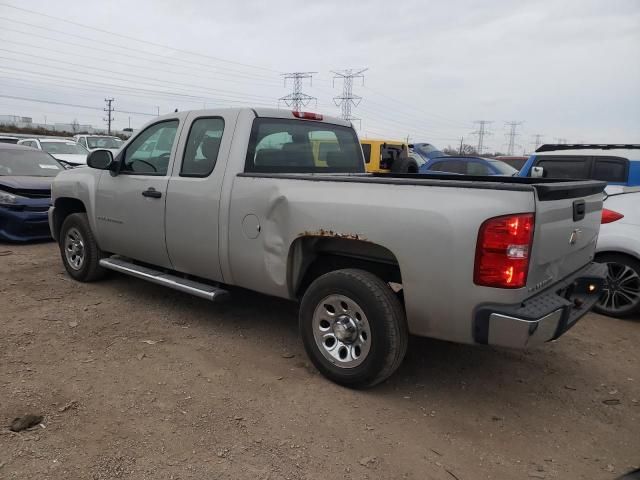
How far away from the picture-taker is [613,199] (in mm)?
5340

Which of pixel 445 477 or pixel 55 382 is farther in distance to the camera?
pixel 55 382

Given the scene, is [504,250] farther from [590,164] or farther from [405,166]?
[405,166]

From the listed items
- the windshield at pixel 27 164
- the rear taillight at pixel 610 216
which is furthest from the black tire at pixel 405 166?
the windshield at pixel 27 164

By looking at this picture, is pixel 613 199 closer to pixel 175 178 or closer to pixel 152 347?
pixel 175 178

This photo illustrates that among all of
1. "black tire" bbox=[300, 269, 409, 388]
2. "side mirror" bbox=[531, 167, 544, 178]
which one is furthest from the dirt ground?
"side mirror" bbox=[531, 167, 544, 178]

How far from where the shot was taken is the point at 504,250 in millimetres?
2695

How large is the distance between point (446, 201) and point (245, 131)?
6.17 ft

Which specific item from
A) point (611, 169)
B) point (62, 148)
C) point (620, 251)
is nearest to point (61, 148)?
point (62, 148)

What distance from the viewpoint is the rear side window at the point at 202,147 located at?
4133mm

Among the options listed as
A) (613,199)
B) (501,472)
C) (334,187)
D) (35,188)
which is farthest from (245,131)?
(35,188)

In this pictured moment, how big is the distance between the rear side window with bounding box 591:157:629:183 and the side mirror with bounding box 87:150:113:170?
6273 mm

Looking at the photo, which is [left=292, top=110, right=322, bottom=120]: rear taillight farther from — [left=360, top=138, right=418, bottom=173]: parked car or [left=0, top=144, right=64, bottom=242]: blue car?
[left=360, top=138, right=418, bottom=173]: parked car

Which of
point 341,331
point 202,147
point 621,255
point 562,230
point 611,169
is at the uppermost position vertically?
point 611,169

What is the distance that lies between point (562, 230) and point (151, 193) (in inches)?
130
